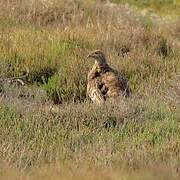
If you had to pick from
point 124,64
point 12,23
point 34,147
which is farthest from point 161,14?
point 34,147

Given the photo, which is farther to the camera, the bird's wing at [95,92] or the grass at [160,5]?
the grass at [160,5]

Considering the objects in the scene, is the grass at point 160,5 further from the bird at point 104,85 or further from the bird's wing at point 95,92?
the bird's wing at point 95,92

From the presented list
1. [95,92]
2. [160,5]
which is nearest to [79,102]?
[95,92]

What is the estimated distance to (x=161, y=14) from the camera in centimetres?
2483

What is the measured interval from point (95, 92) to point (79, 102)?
18.8 inches

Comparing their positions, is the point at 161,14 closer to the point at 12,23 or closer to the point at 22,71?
the point at 12,23

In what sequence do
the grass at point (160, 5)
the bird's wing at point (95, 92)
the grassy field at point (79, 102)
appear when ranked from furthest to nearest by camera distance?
1. the grass at point (160, 5)
2. the bird's wing at point (95, 92)
3. the grassy field at point (79, 102)

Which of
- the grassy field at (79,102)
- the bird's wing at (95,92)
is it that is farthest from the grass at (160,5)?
the bird's wing at (95,92)

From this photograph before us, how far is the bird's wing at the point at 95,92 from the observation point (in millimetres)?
9117

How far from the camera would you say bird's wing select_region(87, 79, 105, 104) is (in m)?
9.12

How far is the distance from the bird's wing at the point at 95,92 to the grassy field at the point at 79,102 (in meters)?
0.34

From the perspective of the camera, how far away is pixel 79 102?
9.67 m

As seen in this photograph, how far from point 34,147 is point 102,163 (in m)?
1.06

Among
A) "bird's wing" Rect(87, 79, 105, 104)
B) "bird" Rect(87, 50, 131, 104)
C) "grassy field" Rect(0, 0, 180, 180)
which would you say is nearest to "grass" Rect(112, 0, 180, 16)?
"grassy field" Rect(0, 0, 180, 180)
